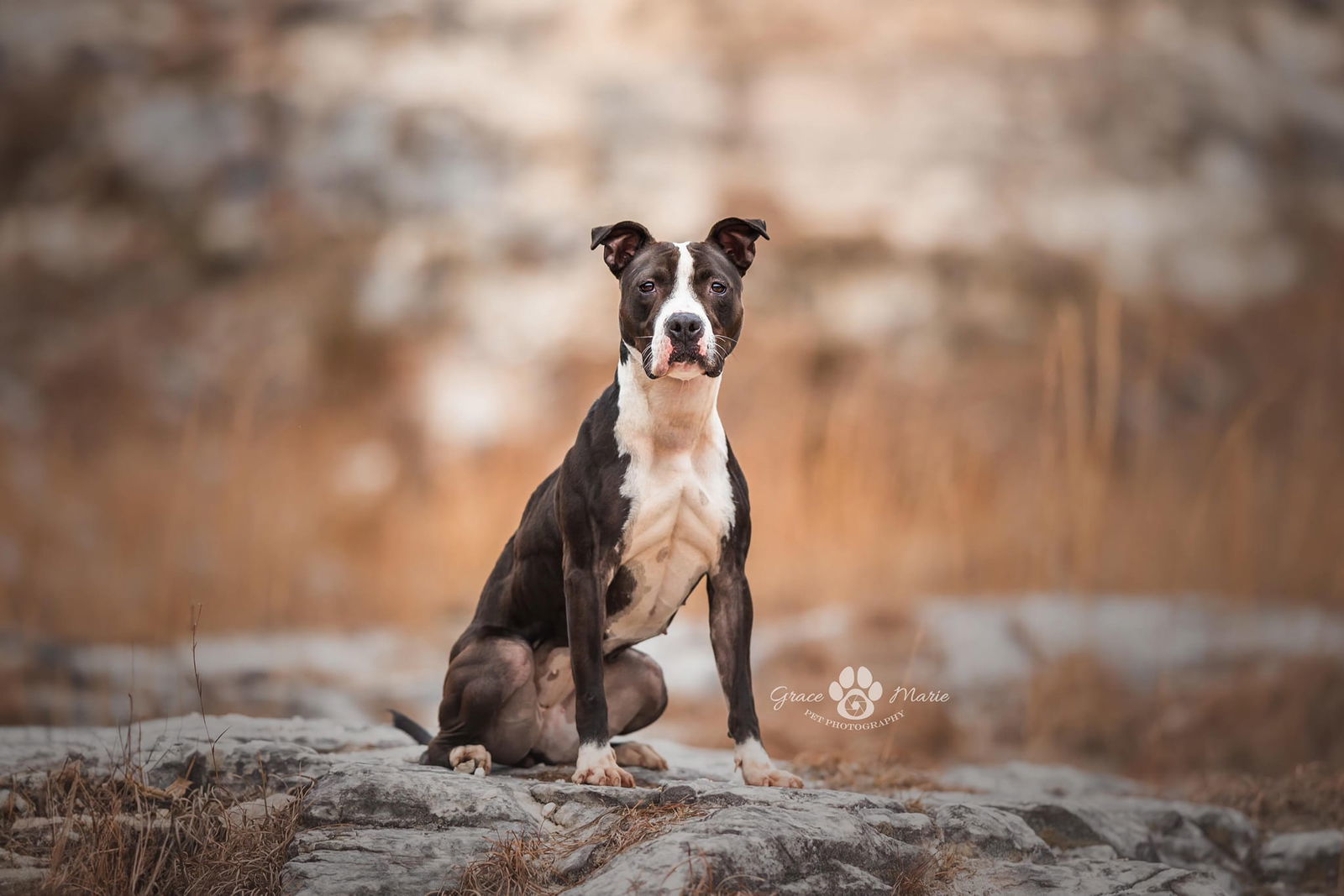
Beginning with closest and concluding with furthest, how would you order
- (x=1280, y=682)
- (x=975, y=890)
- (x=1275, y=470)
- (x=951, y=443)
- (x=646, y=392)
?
(x=975, y=890), (x=646, y=392), (x=1280, y=682), (x=951, y=443), (x=1275, y=470)

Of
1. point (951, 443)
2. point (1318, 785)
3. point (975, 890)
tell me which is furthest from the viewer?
point (951, 443)

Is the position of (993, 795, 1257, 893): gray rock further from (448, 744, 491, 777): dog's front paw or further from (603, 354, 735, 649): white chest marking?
→ (448, 744, 491, 777): dog's front paw

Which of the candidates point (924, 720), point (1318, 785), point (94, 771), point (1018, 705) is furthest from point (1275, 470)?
point (94, 771)

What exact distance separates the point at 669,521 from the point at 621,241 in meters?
1.08

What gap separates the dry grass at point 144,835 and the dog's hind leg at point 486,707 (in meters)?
0.64

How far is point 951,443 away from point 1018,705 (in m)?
2.48

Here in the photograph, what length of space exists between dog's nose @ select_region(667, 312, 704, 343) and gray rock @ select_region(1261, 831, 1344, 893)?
3704mm

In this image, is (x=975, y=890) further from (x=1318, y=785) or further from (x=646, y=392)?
(x=1318, y=785)

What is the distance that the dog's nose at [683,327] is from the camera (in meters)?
4.18

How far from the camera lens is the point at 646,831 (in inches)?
148

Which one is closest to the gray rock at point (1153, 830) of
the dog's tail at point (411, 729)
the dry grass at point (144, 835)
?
the dog's tail at point (411, 729)

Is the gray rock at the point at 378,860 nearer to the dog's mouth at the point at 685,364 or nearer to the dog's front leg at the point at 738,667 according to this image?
the dog's front leg at the point at 738,667

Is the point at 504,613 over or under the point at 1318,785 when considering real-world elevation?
over

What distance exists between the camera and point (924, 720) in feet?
30.8
